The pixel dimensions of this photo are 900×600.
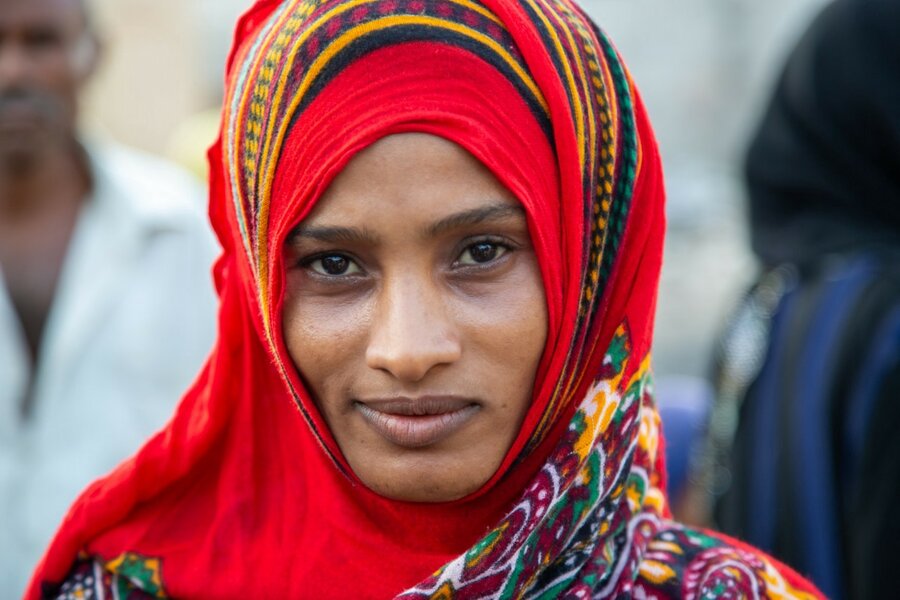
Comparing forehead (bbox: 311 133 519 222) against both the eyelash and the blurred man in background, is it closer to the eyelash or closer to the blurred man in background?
the eyelash

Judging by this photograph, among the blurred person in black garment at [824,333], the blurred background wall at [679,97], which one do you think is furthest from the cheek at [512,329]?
the blurred background wall at [679,97]

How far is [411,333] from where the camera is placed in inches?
60.4

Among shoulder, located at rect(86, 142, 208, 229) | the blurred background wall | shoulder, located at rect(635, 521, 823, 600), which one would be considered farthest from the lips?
shoulder, located at rect(86, 142, 208, 229)

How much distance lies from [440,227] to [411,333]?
142 millimetres

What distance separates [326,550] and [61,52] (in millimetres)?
2406

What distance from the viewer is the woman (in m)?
1.58

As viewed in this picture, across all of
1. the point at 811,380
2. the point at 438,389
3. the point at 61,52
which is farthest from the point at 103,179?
the point at 438,389

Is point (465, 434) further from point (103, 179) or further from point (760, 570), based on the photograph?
point (103, 179)

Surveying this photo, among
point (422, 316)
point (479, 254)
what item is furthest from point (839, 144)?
point (422, 316)

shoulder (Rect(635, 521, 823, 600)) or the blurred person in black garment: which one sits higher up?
the blurred person in black garment

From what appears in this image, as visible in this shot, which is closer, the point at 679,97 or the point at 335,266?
the point at 335,266

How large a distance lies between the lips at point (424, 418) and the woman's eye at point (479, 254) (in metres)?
0.18

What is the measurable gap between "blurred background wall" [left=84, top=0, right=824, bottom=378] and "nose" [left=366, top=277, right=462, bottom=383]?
195 centimetres

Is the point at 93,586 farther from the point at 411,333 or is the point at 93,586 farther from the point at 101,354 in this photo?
the point at 101,354
